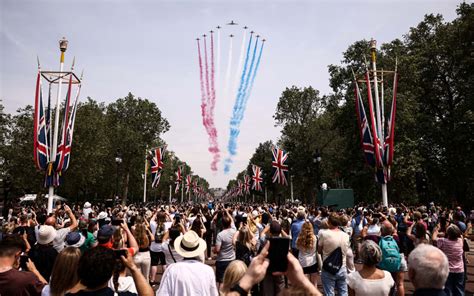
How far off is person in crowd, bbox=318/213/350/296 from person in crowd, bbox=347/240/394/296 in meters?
2.36

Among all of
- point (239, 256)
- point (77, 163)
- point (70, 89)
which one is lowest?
point (239, 256)

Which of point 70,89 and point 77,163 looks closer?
point 70,89

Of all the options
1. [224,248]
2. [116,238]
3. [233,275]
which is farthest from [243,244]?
[233,275]

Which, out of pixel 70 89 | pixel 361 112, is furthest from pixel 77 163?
pixel 361 112

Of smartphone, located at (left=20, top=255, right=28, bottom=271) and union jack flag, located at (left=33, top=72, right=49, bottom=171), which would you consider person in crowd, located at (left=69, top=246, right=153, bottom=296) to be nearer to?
smartphone, located at (left=20, top=255, right=28, bottom=271)

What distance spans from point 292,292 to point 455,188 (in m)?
38.6

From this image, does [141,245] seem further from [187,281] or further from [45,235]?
[187,281]

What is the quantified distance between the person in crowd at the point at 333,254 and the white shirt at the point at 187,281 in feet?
12.2

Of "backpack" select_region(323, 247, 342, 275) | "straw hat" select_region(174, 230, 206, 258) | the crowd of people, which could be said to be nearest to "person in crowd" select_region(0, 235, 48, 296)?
the crowd of people

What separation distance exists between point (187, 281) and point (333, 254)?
3.99 m

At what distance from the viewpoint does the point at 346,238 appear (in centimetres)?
718

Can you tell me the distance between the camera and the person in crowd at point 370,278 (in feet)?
14.6

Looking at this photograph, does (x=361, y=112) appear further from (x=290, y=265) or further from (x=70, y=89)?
(x=290, y=265)

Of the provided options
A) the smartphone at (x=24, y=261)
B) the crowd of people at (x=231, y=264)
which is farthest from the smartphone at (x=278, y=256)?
the smartphone at (x=24, y=261)
